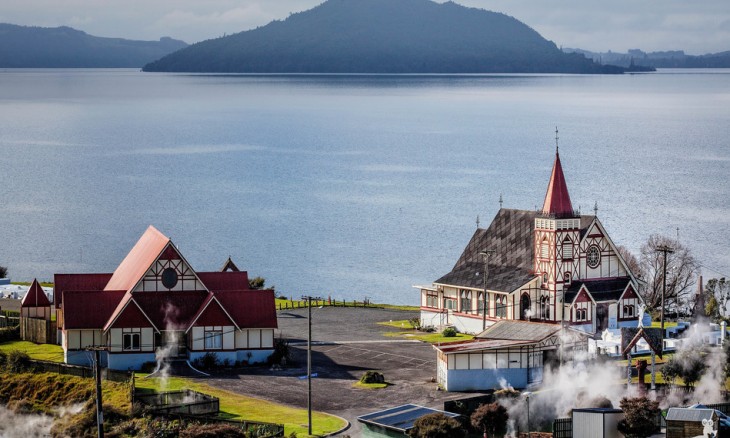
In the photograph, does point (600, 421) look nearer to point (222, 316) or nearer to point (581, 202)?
point (222, 316)

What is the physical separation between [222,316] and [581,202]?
11578 centimetres

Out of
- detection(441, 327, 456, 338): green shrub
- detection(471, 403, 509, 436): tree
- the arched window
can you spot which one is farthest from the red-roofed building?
detection(471, 403, 509, 436): tree

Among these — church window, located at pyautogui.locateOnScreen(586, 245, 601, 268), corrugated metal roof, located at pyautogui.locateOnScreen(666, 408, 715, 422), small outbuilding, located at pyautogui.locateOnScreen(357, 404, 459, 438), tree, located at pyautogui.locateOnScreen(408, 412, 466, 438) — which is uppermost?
church window, located at pyautogui.locateOnScreen(586, 245, 601, 268)

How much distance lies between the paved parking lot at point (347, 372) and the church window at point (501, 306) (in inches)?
264

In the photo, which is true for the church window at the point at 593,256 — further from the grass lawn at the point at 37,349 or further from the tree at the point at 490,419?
the grass lawn at the point at 37,349

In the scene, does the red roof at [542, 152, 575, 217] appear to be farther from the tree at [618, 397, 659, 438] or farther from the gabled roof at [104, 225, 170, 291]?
the tree at [618, 397, 659, 438]

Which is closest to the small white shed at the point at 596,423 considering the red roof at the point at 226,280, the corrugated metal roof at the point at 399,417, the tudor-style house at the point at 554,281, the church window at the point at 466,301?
the corrugated metal roof at the point at 399,417

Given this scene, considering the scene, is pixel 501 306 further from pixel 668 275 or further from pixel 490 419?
pixel 490 419

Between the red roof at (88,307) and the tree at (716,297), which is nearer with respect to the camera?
the red roof at (88,307)

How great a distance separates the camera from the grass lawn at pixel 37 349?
264ft

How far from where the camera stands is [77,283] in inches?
3479

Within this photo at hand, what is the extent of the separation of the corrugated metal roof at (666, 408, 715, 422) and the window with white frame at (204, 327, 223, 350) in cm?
2849

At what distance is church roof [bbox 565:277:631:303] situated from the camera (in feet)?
289

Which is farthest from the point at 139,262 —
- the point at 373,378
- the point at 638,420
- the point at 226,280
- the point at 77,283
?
the point at 638,420
